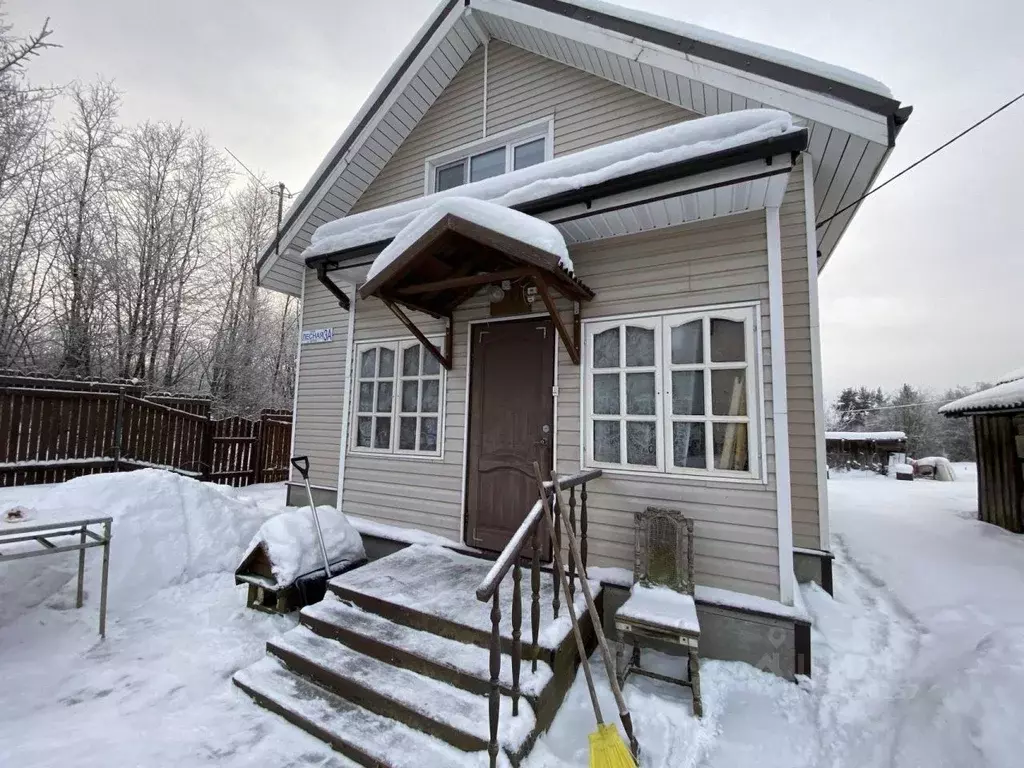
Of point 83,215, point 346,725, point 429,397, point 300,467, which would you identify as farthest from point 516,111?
point 83,215

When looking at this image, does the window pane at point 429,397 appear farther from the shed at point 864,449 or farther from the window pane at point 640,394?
the shed at point 864,449

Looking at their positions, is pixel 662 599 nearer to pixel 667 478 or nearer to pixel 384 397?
pixel 667 478

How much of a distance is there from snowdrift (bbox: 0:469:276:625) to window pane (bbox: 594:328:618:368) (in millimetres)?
4458

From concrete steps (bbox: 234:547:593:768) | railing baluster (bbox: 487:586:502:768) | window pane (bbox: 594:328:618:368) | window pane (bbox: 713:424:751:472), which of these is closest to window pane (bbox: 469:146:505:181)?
window pane (bbox: 594:328:618:368)

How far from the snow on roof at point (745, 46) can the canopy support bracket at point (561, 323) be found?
2647mm

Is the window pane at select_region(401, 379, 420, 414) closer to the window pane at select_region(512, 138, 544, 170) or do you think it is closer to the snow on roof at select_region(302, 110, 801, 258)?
the snow on roof at select_region(302, 110, 801, 258)

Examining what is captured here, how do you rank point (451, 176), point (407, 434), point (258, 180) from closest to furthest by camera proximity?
point (407, 434), point (451, 176), point (258, 180)

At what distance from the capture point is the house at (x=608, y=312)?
3113mm

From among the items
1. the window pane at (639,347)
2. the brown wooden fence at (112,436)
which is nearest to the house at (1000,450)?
the window pane at (639,347)

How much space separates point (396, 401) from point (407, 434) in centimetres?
44

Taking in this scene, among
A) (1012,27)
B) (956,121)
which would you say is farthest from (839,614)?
(1012,27)

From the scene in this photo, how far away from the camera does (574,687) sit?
2.73 meters

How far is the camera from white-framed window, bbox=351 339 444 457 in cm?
489

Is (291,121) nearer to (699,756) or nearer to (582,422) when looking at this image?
(582,422)
